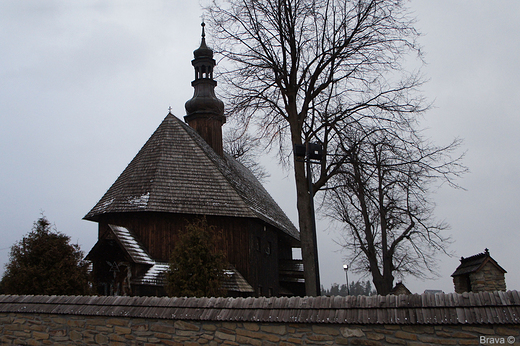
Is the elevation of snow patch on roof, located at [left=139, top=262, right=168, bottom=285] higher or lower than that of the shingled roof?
lower

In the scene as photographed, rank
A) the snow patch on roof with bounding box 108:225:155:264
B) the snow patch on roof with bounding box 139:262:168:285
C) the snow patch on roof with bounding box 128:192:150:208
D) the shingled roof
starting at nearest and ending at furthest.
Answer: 1. the snow patch on roof with bounding box 139:262:168:285
2. the snow patch on roof with bounding box 108:225:155:264
3. the snow patch on roof with bounding box 128:192:150:208
4. the shingled roof

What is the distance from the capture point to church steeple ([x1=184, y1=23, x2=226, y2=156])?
24969 millimetres

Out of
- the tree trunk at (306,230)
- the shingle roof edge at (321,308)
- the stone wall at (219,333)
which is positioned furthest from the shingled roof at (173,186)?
the shingle roof edge at (321,308)

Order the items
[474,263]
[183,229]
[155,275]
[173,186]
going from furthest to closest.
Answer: [173,186] < [183,229] < [155,275] < [474,263]

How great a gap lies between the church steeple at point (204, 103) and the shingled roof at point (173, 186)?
5.33m

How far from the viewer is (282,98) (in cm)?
1437

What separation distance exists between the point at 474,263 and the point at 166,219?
34.5 ft

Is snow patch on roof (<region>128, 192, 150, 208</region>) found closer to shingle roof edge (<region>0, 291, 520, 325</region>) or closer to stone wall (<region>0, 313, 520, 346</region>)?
stone wall (<region>0, 313, 520, 346</region>)

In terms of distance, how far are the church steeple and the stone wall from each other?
1700cm

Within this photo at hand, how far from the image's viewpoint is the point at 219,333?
6.72 m

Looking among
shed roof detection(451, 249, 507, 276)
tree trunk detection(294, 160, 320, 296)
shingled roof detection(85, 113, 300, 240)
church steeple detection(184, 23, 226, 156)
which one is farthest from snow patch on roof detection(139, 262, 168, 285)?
church steeple detection(184, 23, 226, 156)

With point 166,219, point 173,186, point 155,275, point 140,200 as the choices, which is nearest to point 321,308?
point 155,275

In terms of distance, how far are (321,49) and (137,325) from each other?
32.4 feet

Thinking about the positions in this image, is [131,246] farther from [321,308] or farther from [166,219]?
[321,308]
